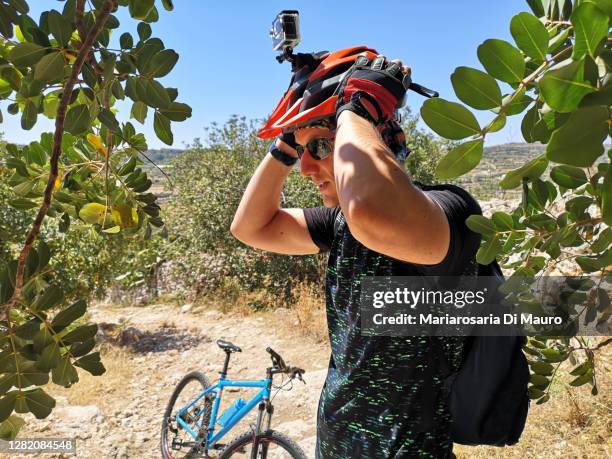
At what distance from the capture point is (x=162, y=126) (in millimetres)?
949

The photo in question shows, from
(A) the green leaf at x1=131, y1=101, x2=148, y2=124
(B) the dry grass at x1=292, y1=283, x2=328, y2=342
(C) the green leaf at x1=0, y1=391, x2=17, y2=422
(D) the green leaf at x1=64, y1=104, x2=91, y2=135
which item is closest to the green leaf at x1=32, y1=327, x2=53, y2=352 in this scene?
(C) the green leaf at x1=0, y1=391, x2=17, y2=422

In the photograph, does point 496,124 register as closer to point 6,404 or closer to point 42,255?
point 42,255

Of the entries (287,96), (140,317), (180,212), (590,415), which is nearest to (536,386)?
(287,96)

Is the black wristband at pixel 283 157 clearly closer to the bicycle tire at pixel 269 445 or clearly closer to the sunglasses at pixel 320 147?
the sunglasses at pixel 320 147

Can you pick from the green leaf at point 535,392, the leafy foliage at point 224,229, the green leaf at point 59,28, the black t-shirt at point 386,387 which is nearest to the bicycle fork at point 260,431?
the black t-shirt at point 386,387

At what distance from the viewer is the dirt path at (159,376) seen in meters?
4.16

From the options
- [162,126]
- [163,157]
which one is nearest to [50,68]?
[162,126]

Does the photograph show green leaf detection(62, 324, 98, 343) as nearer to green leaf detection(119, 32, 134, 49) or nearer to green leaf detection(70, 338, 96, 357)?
green leaf detection(70, 338, 96, 357)

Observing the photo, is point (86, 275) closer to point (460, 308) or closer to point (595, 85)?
point (460, 308)

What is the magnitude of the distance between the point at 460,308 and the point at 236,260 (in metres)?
7.53

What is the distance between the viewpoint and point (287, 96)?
1296 millimetres

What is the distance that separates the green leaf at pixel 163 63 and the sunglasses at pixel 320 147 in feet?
1.70

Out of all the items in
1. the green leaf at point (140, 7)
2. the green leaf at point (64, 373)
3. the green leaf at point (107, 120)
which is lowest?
the green leaf at point (64, 373)

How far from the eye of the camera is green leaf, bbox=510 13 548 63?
505 mm
